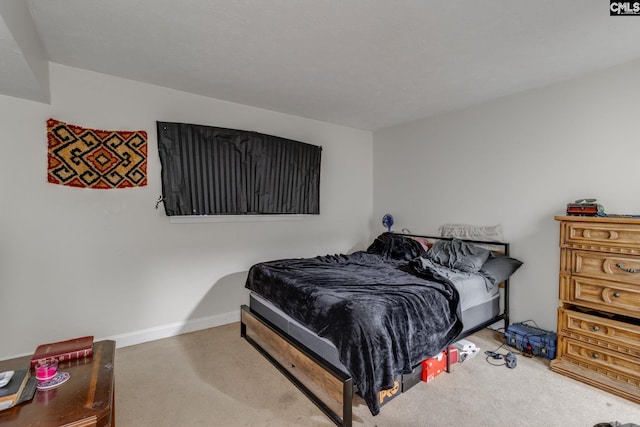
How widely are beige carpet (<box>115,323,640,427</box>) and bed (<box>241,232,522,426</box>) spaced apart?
0.64ft

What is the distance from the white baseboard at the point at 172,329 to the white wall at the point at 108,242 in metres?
0.01

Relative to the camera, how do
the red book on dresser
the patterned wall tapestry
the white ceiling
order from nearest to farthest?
the red book on dresser, the white ceiling, the patterned wall tapestry

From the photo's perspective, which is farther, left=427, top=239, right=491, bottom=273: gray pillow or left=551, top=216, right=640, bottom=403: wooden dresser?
left=427, top=239, right=491, bottom=273: gray pillow

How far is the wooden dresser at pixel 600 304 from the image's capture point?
2170 millimetres

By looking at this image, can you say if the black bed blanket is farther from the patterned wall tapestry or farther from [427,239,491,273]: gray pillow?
the patterned wall tapestry

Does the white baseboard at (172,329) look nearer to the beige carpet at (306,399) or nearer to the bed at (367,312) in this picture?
the beige carpet at (306,399)

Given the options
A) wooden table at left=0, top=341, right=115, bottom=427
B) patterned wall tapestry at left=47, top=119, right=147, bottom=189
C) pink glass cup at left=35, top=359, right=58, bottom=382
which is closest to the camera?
wooden table at left=0, top=341, right=115, bottom=427


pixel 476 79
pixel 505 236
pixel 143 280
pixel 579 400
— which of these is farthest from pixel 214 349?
pixel 476 79

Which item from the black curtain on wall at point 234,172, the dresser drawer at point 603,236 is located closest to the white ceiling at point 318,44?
the black curtain on wall at point 234,172

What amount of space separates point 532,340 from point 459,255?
0.97 metres

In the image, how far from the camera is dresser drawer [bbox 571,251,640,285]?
218 centimetres

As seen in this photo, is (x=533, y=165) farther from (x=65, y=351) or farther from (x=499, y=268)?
(x=65, y=351)

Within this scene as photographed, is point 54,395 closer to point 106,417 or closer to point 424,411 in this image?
point 106,417

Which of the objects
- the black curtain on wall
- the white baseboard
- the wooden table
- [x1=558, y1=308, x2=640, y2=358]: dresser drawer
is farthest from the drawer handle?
the white baseboard
